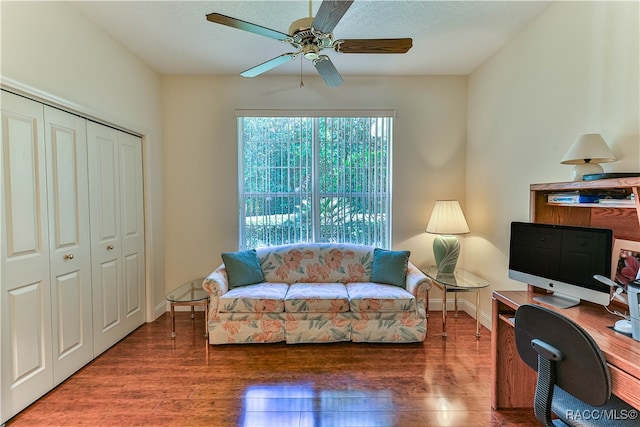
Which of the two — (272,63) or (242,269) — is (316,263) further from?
(272,63)

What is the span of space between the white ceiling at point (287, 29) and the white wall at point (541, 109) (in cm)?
27

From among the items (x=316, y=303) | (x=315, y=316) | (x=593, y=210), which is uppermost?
(x=593, y=210)

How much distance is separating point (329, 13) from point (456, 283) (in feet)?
8.19

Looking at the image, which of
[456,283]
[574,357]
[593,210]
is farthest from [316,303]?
[593,210]

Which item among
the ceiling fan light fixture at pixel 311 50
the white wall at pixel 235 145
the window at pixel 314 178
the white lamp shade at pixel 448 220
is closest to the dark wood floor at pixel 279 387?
the white lamp shade at pixel 448 220

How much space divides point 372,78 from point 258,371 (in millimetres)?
3234

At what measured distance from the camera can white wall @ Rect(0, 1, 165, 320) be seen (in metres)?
1.81

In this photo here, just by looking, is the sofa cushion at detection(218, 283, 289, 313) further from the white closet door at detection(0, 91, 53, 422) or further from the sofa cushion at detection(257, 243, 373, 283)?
the white closet door at detection(0, 91, 53, 422)

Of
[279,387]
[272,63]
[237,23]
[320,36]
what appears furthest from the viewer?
[272,63]

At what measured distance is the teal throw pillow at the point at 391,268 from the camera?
3.02 meters

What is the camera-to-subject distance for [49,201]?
6.64 ft

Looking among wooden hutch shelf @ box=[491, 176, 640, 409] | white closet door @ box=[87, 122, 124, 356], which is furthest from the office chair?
white closet door @ box=[87, 122, 124, 356]

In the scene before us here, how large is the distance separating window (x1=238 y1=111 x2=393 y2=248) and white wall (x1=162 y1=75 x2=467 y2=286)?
0.14 meters

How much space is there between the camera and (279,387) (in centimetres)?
211
